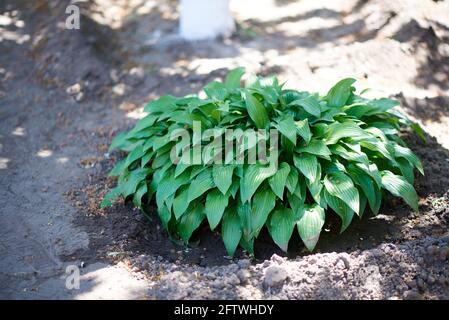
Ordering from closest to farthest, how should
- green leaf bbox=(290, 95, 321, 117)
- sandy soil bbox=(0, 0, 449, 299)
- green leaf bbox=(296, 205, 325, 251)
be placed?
sandy soil bbox=(0, 0, 449, 299) < green leaf bbox=(296, 205, 325, 251) < green leaf bbox=(290, 95, 321, 117)

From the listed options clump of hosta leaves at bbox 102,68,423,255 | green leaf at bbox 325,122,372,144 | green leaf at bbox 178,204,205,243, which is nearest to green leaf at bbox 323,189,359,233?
clump of hosta leaves at bbox 102,68,423,255

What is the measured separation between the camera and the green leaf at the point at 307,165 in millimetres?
4223

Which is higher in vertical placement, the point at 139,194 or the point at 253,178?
the point at 253,178

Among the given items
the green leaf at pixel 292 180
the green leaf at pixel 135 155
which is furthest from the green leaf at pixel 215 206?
the green leaf at pixel 135 155

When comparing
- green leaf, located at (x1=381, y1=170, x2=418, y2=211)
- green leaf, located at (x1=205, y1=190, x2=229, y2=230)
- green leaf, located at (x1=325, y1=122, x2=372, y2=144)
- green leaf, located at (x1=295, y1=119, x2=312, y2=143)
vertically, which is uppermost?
green leaf, located at (x1=295, y1=119, x2=312, y2=143)

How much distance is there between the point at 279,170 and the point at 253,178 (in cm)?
22

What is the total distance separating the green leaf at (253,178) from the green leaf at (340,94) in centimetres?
107

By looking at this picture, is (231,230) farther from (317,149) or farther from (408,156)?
(408,156)

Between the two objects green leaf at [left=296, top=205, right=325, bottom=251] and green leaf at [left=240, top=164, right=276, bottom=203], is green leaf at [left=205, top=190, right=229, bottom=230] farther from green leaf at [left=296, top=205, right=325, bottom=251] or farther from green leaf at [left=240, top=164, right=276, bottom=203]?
green leaf at [left=296, top=205, right=325, bottom=251]

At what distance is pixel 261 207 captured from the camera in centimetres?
425

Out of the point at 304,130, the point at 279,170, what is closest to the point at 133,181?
the point at 279,170

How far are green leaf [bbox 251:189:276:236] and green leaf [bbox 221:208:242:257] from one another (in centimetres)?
16

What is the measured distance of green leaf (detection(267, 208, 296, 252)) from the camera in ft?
13.6

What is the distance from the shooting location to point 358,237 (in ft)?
14.9
